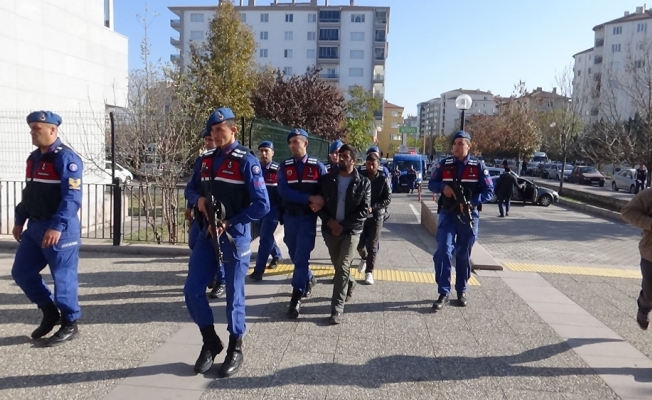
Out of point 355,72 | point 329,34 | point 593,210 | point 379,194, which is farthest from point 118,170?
point 329,34

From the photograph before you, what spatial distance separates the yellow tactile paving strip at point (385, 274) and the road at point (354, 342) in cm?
3

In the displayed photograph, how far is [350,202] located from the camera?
5117mm

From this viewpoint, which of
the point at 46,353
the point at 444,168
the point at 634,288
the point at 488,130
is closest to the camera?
the point at 46,353

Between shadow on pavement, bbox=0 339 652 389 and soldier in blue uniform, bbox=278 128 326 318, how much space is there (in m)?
1.22

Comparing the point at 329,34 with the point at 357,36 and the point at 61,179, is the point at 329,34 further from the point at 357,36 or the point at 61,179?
the point at 61,179

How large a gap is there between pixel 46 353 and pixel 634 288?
24.2ft

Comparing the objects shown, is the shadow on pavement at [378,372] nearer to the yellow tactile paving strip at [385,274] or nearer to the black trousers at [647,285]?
the black trousers at [647,285]

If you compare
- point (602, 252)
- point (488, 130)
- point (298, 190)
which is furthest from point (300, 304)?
point (488, 130)

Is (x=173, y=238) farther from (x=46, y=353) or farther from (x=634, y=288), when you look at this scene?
(x=634, y=288)

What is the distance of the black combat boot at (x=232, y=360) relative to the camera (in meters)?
3.84

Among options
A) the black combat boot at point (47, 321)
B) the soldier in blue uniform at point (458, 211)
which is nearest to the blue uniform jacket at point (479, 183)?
the soldier in blue uniform at point (458, 211)

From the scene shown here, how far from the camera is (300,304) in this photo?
547 centimetres

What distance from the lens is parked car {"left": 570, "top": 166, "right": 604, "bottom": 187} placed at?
4003 centimetres

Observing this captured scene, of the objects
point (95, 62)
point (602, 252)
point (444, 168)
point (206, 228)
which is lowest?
point (602, 252)
